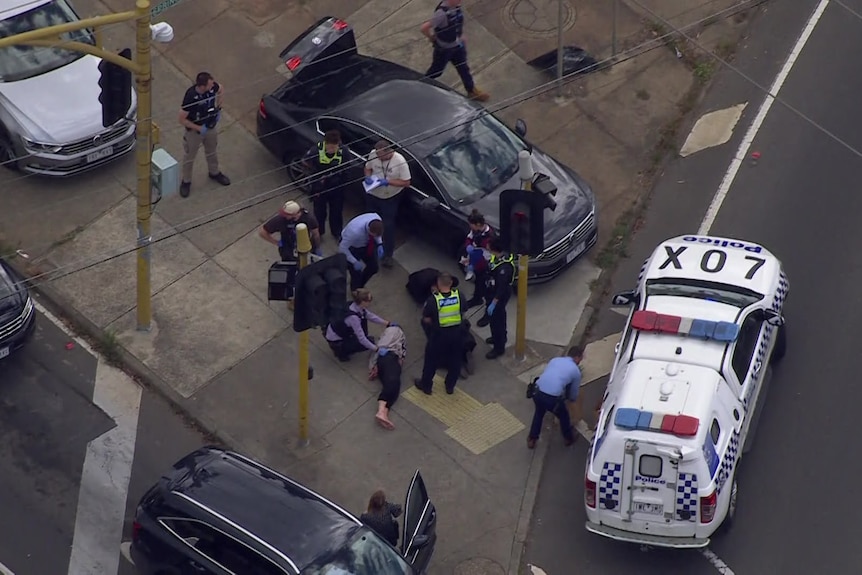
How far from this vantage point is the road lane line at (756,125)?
2119cm

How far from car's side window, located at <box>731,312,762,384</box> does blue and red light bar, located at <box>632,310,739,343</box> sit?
0.75ft

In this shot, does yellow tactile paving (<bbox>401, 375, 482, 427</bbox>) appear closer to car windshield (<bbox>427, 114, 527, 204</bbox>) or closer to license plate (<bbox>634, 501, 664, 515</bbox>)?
car windshield (<bbox>427, 114, 527, 204</bbox>)

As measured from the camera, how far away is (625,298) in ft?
61.4

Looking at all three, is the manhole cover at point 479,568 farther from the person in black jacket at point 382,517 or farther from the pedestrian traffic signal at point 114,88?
the pedestrian traffic signal at point 114,88

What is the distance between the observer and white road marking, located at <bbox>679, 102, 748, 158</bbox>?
22.3 metres

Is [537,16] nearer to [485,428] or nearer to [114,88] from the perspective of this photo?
[485,428]

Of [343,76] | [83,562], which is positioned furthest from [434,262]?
[83,562]

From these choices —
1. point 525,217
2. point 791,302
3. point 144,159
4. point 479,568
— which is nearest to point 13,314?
point 144,159

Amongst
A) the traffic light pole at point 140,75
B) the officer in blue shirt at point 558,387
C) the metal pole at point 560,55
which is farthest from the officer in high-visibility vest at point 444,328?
the metal pole at point 560,55

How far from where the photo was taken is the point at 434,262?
67.1ft

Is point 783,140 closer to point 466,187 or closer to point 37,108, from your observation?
point 466,187

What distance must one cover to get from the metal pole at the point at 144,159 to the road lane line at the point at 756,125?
280 inches

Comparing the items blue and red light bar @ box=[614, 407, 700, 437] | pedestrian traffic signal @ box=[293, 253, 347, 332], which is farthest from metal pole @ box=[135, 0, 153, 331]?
blue and red light bar @ box=[614, 407, 700, 437]

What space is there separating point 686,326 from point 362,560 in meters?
4.48
